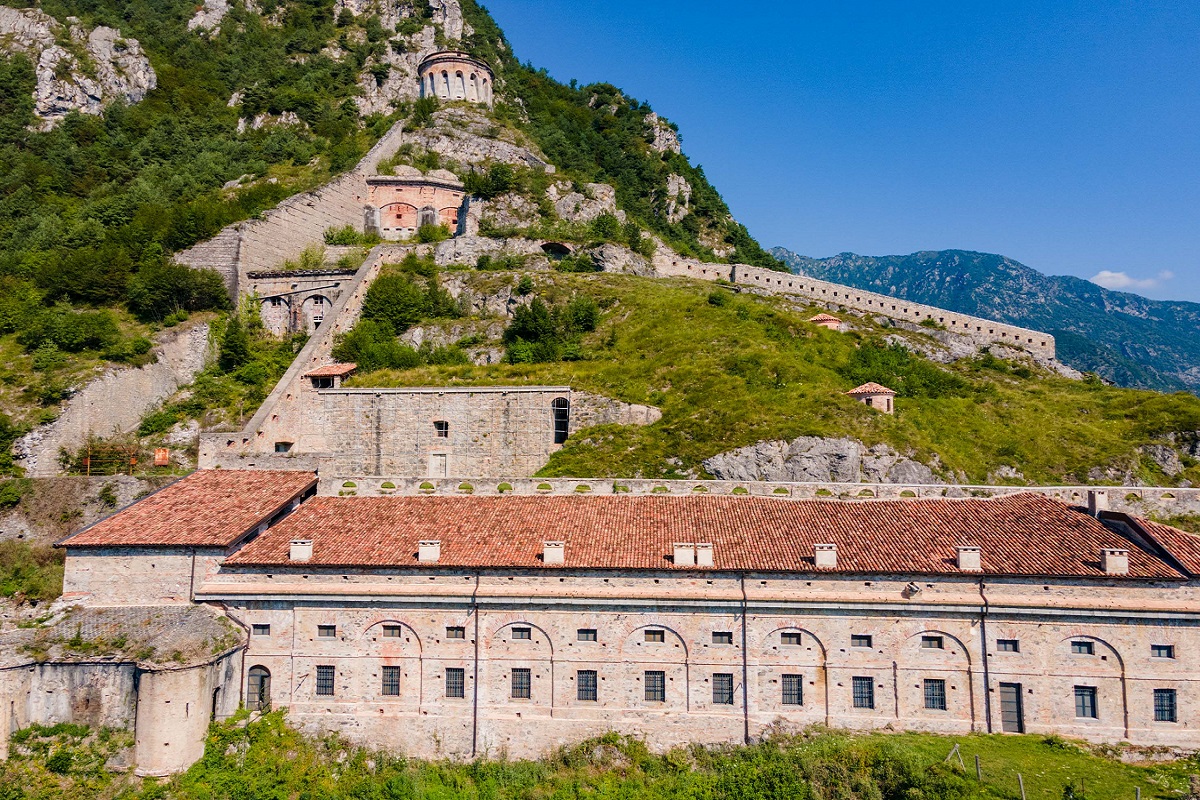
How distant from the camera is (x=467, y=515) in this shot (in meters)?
28.6

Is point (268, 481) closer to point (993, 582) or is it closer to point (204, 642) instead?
point (204, 642)

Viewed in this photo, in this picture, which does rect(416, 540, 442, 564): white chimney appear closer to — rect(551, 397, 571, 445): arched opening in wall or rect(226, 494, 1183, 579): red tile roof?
rect(226, 494, 1183, 579): red tile roof

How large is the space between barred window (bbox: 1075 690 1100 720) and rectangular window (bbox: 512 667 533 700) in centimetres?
1725

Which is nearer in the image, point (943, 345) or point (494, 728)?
point (494, 728)

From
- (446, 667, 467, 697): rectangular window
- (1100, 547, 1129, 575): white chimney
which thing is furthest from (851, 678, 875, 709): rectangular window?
(446, 667, 467, 697): rectangular window

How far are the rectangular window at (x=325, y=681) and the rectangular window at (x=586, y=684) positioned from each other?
8256 millimetres

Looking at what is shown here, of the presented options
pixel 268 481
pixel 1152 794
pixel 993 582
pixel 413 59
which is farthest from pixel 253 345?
pixel 413 59

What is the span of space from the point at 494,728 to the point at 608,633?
15.7 feet

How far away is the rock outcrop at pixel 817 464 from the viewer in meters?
35.6

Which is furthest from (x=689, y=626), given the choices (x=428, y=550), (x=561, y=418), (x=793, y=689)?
(x=561, y=418)

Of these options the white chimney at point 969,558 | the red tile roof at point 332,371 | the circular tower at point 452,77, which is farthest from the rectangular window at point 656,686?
the circular tower at point 452,77

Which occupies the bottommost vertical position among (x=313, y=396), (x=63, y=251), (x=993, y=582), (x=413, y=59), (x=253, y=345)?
(x=993, y=582)

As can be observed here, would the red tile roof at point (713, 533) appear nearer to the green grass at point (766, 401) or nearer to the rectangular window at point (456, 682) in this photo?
the rectangular window at point (456, 682)

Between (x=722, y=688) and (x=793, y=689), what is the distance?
2269 mm
